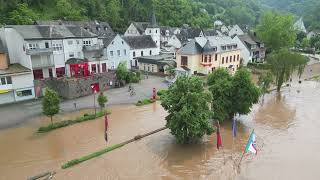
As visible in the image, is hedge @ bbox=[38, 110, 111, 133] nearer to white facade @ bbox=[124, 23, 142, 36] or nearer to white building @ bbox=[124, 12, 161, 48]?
white building @ bbox=[124, 12, 161, 48]

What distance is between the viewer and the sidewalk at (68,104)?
109 ft

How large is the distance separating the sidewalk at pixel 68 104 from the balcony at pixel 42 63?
590cm

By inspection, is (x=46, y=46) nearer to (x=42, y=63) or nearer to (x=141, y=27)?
(x=42, y=63)

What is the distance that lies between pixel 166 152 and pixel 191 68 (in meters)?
32.2

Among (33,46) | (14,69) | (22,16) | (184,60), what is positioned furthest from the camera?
(22,16)

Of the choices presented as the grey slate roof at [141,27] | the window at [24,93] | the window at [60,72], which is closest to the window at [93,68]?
the window at [60,72]

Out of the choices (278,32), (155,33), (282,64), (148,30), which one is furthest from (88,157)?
(278,32)

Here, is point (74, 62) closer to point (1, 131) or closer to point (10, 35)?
point (10, 35)

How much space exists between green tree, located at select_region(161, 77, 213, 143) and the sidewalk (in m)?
15.2

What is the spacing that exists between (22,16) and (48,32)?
3830 cm

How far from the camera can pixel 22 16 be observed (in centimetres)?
7475

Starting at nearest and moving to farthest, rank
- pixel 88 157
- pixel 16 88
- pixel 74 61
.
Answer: pixel 88 157
pixel 16 88
pixel 74 61

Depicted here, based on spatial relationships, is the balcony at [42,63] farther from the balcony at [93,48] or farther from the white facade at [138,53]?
the white facade at [138,53]

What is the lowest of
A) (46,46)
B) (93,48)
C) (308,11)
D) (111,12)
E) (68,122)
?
(68,122)
